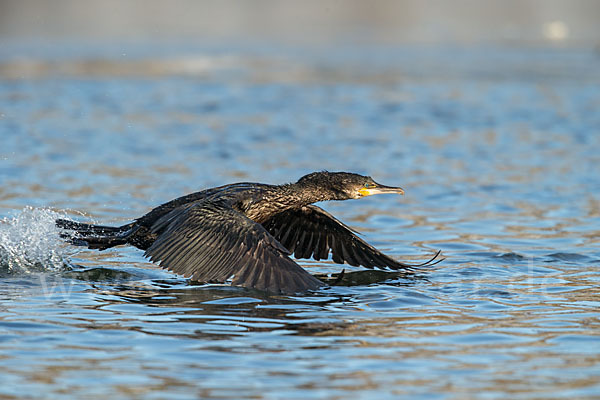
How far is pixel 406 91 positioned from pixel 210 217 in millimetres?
14047

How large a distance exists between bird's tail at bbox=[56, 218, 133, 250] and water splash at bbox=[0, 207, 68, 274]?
3.6 inches

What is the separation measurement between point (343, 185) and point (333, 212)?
3.34 m

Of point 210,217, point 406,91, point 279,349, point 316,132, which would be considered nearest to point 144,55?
point 406,91

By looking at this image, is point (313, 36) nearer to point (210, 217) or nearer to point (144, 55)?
point (144, 55)

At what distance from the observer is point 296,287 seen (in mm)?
6875

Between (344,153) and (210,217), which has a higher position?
(344,153)

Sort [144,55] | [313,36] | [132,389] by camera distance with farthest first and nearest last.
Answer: [313,36] < [144,55] < [132,389]

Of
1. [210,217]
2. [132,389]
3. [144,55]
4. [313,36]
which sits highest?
[313,36]

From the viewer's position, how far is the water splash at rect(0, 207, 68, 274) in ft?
26.4

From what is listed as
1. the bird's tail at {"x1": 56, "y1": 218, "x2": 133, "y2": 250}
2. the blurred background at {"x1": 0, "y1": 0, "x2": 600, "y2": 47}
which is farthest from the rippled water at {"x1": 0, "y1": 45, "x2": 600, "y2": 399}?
the blurred background at {"x1": 0, "y1": 0, "x2": 600, "y2": 47}

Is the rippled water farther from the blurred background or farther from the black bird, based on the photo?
the blurred background

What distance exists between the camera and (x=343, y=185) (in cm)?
812

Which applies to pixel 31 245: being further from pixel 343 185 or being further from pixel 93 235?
pixel 343 185

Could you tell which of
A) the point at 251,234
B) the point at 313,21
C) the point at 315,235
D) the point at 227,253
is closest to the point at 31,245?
the point at 227,253
